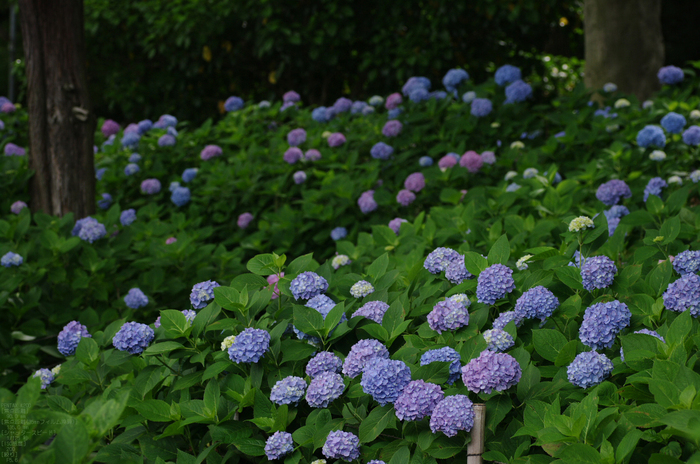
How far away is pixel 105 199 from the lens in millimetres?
4059

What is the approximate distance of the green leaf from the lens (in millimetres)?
1244

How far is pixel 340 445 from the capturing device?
4.01ft

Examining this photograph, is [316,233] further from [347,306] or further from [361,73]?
[361,73]

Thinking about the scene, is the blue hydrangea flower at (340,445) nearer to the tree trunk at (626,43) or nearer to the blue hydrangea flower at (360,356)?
the blue hydrangea flower at (360,356)

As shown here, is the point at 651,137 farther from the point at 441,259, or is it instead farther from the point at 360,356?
the point at 360,356

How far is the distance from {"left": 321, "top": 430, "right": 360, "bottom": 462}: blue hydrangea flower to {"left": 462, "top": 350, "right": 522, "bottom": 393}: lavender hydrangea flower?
26 centimetres

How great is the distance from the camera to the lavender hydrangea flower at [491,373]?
1216mm

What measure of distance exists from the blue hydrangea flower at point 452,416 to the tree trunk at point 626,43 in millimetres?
4172

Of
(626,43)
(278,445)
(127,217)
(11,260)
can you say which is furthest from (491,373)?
(626,43)

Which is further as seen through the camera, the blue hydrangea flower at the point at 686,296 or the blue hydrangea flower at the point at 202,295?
the blue hydrangea flower at the point at 202,295

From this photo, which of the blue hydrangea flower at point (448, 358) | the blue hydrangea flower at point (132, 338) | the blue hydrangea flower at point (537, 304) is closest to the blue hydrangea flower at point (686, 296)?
the blue hydrangea flower at point (537, 304)

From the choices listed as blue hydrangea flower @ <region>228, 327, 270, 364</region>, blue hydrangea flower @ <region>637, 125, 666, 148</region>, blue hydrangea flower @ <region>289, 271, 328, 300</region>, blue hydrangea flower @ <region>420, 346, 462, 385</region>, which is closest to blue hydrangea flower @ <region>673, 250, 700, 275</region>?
blue hydrangea flower @ <region>420, 346, 462, 385</region>

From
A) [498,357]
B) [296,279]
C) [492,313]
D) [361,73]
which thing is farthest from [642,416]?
[361,73]

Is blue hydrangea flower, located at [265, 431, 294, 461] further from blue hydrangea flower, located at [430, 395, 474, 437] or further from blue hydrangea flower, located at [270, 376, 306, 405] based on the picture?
blue hydrangea flower, located at [430, 395, 474, 437]
